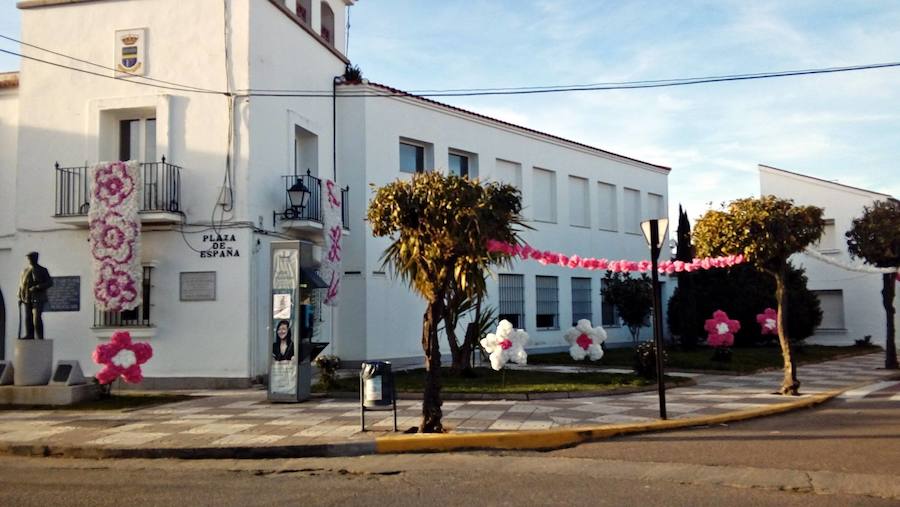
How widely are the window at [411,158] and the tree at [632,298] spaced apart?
7.57 m

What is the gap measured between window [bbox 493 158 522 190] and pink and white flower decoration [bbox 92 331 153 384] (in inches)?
484

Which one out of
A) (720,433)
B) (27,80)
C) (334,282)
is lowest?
(720,433)

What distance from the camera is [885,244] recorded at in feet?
63.7

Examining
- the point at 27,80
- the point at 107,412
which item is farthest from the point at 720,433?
the point at 27,80

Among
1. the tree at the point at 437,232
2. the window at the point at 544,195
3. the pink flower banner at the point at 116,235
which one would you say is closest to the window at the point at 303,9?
the pink flower banner at the point at 116,235

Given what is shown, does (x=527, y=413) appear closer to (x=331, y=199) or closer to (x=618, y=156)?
(x=331, y=199)

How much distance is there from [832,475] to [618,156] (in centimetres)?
Answer: 2113

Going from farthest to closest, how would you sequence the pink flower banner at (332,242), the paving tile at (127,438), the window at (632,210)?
the window at (632,210) < the pink flower banner at (332,242) < the paving tile at (127,438)

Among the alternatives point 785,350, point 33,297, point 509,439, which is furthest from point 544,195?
point 509,439

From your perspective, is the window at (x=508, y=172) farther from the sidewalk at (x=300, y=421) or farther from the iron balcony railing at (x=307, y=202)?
the sidewalk at (x=300, y=421)

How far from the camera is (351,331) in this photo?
18.8 meters

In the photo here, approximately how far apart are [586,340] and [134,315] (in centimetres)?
979

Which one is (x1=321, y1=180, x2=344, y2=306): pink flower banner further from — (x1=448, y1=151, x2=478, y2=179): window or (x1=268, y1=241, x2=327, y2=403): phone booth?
(x1=448, y1=151, x2=478, y2=179): window

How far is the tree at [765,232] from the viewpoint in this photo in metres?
13.3
